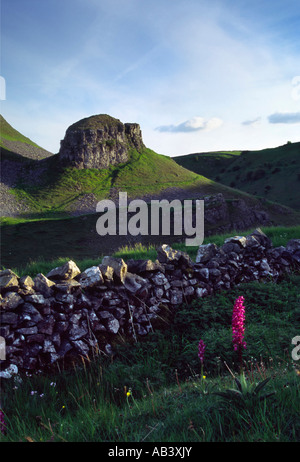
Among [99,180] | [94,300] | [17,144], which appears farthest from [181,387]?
[17,144]

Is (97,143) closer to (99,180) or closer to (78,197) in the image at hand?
(99,180)

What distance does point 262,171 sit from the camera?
281 ft

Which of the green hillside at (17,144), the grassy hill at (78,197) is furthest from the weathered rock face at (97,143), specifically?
the green hillside at (17,144)

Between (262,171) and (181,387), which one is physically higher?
(262,171)

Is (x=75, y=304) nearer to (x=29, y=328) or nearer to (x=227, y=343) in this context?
(x=29, y=328)

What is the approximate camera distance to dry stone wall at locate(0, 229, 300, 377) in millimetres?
4801

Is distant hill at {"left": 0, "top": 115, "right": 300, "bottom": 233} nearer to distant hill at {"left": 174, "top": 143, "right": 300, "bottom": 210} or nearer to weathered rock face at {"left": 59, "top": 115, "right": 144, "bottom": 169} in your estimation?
weathered rock face at {"left": 59, "top": 115, "right": 144, "bottom": 169}

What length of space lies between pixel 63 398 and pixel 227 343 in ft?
8.26

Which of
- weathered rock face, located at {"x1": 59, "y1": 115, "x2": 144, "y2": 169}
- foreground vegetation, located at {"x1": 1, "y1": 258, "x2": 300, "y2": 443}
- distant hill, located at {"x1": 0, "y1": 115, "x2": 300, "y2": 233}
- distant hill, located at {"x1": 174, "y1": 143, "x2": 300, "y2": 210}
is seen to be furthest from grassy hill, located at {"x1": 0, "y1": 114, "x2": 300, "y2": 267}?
foreground vegetation, located at {"x1": 1, "y1": 258, "x2": 300, "y2": 443}

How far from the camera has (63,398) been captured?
4.03m

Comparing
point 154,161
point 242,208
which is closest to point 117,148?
point 154,161

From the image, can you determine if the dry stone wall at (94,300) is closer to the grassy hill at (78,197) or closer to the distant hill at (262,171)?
the grassy hill at (78,197)

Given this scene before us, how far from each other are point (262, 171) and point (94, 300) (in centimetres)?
8729

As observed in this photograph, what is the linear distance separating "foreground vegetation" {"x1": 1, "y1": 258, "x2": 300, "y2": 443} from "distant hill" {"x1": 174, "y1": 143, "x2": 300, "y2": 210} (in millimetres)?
60883
